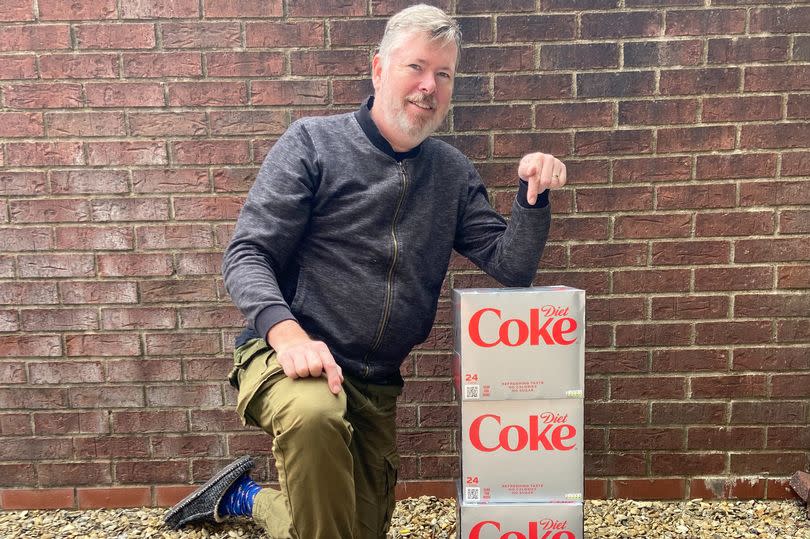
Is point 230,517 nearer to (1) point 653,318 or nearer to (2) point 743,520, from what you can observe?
(1) point 653,318

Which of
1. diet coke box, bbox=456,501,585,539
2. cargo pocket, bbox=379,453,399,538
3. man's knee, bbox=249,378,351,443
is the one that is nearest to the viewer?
man's knee, bbox=249,378,351,443

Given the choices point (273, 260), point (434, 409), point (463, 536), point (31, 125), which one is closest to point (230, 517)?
point (434, 409)

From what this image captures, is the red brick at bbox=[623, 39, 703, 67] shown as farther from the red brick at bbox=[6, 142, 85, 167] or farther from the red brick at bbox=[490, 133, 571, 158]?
the red brick at bbox=[6, 142, 85, 167]

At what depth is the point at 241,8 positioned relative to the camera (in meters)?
2.30

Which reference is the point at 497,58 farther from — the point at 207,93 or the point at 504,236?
the point at 207,93

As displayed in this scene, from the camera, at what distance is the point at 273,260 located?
1.78 m

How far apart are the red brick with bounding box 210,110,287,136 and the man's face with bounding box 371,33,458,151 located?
62cm

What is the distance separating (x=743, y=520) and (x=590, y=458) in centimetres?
62

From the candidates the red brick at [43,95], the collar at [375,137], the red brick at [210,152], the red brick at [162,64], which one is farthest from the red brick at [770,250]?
the red brick at [43,95]

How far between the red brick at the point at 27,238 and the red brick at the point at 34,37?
0.69 m

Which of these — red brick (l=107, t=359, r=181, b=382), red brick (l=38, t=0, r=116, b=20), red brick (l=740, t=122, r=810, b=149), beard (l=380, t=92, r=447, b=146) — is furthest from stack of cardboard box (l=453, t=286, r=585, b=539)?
red brick (l=38, t=0, r=116, b=20)

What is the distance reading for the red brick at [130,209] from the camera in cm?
241

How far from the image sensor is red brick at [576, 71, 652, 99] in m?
2.34

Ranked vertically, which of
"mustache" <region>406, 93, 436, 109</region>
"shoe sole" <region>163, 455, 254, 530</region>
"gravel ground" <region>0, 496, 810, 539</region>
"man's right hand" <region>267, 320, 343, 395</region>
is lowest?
"gravel ground" <region>0, 496, 810, 539</region>
